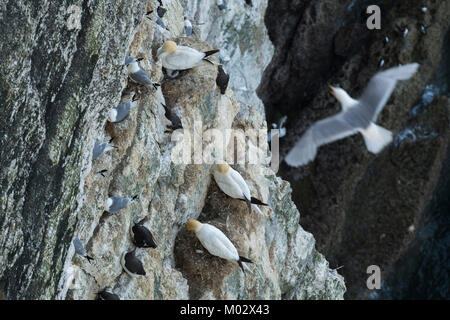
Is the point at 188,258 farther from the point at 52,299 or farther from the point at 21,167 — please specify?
the point at 21,167

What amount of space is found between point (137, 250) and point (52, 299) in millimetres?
1388

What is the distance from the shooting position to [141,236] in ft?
20.2

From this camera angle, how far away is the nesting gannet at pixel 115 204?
19.4 ft

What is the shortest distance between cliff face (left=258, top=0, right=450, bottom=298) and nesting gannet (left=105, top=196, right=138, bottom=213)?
462 inches

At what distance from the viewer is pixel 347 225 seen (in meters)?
17.9

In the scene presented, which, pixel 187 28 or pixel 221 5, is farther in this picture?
pixel 221 5

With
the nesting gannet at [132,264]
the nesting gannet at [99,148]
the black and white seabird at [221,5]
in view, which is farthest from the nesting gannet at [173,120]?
the black and white seabird at [221,5]

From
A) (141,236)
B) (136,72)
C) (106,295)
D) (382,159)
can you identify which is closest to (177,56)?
(136,72)

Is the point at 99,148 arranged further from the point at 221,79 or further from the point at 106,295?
the point at 221,79

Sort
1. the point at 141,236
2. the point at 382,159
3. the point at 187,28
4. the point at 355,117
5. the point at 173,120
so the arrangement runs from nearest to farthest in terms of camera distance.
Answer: the point at 141,236
the point at 173,120
the point at 355,117
the point at 187,28
the point at 382,159

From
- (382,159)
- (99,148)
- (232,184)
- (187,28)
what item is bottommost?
(232,184)

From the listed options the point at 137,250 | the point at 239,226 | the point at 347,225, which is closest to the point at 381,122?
the point at 347,225

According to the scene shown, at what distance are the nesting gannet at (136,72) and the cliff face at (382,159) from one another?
11.4 metres

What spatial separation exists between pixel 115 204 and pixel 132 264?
22.3 inches
